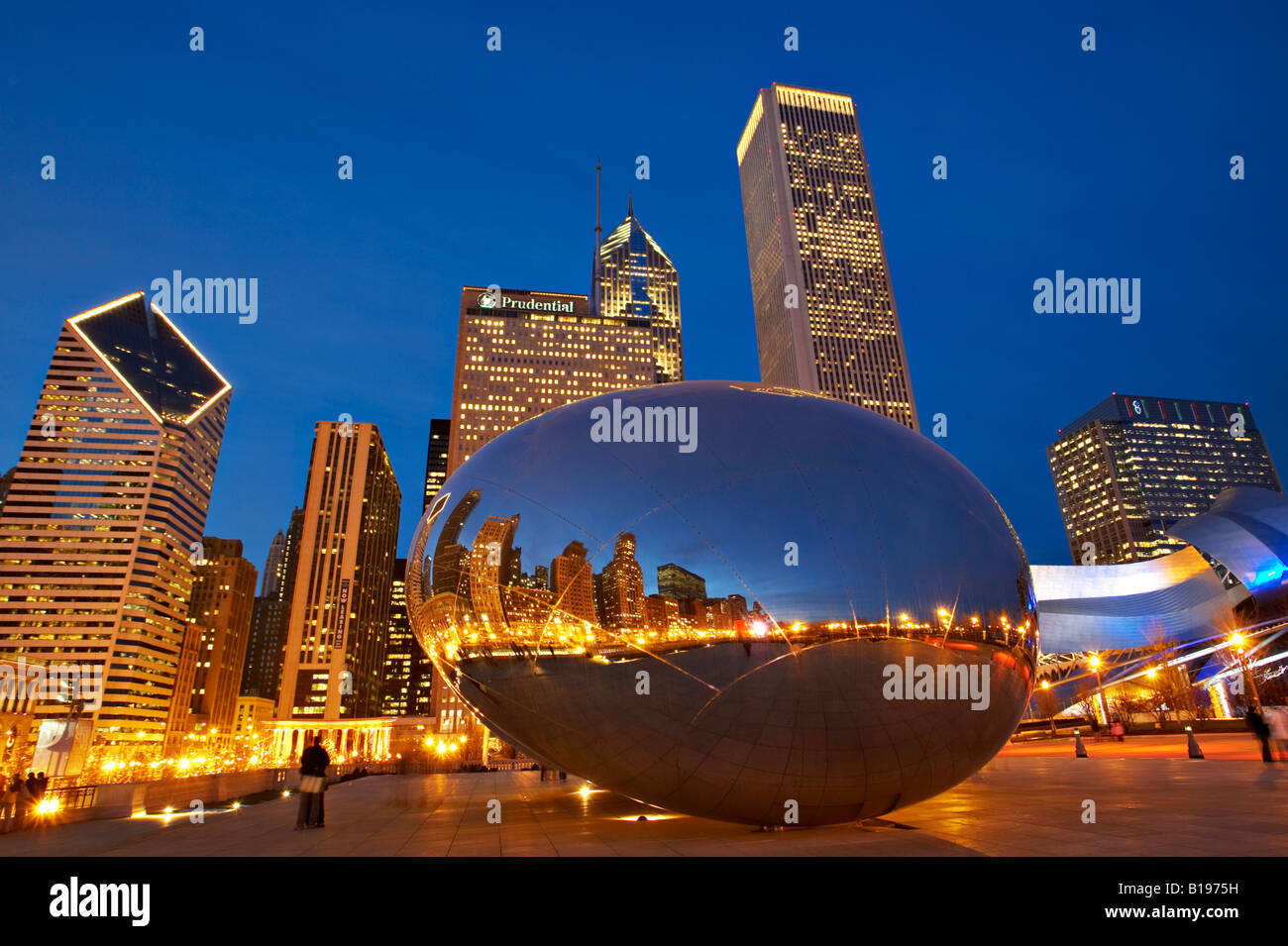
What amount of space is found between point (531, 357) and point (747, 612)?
166123 millimetres

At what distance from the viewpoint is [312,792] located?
924cm

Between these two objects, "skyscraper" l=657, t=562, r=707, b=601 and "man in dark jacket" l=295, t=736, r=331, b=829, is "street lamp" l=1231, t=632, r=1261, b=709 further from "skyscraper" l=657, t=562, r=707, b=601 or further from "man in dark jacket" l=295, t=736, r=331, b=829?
"man in dark jacket" l=295, t=736, r=331, b=829

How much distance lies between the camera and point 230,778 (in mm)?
19281

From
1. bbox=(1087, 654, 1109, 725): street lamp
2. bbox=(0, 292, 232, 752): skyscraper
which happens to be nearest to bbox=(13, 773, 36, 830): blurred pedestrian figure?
bbox=(1087, 654, 1109, 725): street lamp

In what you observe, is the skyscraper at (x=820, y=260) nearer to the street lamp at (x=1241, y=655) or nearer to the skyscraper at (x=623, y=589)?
the street lamp at (x=1241, y=655)

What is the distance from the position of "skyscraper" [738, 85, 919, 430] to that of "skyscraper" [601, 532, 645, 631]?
159 metres

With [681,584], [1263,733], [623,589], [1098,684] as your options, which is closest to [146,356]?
[1098,684]

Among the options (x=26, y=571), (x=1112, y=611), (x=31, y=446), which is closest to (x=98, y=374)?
(x=31, y=446)

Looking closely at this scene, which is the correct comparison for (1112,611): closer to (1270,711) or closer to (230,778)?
(1270,711)

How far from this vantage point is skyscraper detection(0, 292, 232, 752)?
505ft

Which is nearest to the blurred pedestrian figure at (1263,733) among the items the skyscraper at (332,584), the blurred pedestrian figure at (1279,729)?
the blurred pedestrian figure at (1279,729)

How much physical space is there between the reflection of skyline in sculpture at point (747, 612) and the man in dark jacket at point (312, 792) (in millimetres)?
4249

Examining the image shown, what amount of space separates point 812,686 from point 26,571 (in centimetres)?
20978

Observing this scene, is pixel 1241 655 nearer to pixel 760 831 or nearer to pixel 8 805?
pixel 760 831
